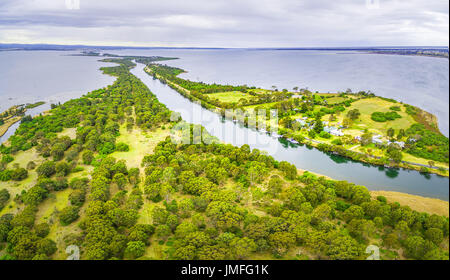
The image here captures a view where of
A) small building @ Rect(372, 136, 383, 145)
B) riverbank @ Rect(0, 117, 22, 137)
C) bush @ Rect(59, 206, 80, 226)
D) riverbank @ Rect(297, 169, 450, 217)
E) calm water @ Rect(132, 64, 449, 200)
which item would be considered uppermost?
riverbank @ Rect(0, 117, 22, 137)

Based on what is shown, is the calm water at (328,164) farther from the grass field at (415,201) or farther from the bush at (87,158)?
the bush at (87,158)

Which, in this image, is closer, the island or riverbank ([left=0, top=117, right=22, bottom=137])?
the island

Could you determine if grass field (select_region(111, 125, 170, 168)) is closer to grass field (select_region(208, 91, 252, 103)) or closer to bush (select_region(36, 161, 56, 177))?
bush (select_region(36, 161, 56, 177))

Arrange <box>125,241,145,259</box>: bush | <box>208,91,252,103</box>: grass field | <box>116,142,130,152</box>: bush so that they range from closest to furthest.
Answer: <box>125,241,145,259</box>: bush → <box>116,142,130,152</box>: bush → <box>208,91,252,103</box>: grass field

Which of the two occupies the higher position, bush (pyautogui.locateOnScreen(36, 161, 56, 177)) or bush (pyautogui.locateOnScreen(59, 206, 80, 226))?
bush (pyautogui.locateOnScreen(36, 161, 56, 177))

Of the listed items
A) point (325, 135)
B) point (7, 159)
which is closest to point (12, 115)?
point (7, 159)

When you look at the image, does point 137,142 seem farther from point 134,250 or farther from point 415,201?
point 415,201

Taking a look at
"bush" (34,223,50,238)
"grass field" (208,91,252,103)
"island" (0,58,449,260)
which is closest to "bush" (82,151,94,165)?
"island" (0,58,449,260)
